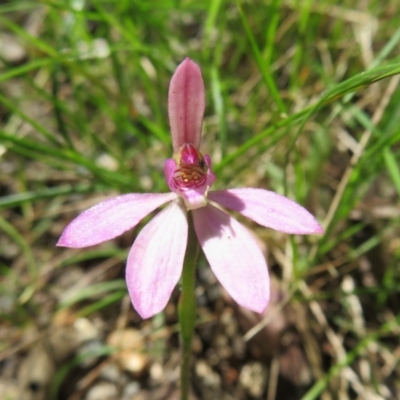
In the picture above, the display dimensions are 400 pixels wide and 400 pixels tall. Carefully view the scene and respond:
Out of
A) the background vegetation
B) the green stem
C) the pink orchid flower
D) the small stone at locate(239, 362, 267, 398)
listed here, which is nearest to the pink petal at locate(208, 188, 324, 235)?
the pink orchid flower

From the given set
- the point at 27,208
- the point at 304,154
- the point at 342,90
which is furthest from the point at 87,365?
the point at 342,90

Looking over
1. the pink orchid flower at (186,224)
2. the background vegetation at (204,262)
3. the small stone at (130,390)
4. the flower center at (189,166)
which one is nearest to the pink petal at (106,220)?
the pink orchid flower at (186,224)

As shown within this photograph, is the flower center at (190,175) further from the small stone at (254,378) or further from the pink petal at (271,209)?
the small stone at (254,378)

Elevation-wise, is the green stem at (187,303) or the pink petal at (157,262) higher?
the pink petal at (157,262)

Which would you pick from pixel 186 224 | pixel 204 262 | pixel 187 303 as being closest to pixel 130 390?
pixel 204 262

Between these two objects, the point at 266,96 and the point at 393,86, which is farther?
the point at 266,96

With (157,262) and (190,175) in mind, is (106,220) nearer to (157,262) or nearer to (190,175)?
(157,262)

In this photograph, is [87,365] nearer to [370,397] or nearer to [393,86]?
[370,397]
